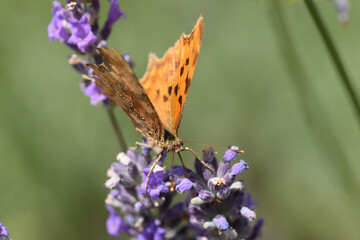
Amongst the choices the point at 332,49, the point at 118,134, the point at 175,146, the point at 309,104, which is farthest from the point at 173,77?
the point at 309,104

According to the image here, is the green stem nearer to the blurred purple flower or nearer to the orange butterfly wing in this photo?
the orange butterfly wing

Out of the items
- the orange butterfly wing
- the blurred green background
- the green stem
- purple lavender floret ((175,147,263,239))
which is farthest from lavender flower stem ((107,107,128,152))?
the blurred green background

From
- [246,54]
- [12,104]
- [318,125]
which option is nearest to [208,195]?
[318,125]

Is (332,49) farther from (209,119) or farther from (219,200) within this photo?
(209,119)

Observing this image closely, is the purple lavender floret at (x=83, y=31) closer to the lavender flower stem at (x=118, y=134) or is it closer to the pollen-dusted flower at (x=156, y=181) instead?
the lavender flower stem at (x=118, y=134)

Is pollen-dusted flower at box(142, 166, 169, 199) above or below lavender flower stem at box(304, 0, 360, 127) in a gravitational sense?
below

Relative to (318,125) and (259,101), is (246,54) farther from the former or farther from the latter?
(318,125)
